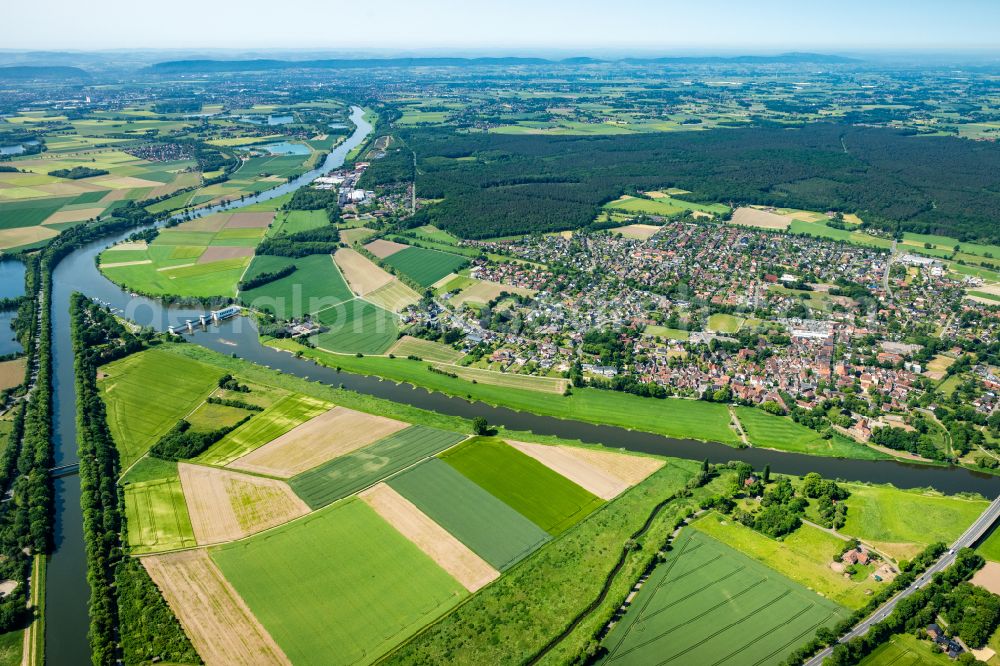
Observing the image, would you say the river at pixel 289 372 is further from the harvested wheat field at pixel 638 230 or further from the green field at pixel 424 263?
the harvested wheat field at pixel 638 230

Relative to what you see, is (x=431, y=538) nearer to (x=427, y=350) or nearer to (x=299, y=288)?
(x=427, y=350)

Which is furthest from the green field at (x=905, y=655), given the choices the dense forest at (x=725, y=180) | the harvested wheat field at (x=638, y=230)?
the dense forest at (x=725, y=180)

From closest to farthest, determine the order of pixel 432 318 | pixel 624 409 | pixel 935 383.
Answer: pixel 624 409 → pixel 935 383 → pixel 432 318

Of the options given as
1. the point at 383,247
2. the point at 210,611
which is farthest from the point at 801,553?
the point at 383,247

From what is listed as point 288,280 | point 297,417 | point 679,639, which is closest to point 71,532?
point 297,417

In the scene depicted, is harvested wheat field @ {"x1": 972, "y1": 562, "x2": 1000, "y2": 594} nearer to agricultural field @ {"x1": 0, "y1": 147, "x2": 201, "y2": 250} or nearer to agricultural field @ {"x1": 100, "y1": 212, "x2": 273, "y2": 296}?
agricultural field @ {"x1": 100, "y1": 212, "x2": 273, "y2": 296}

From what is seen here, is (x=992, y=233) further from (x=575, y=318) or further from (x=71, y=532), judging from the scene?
(x=71, y=532)
